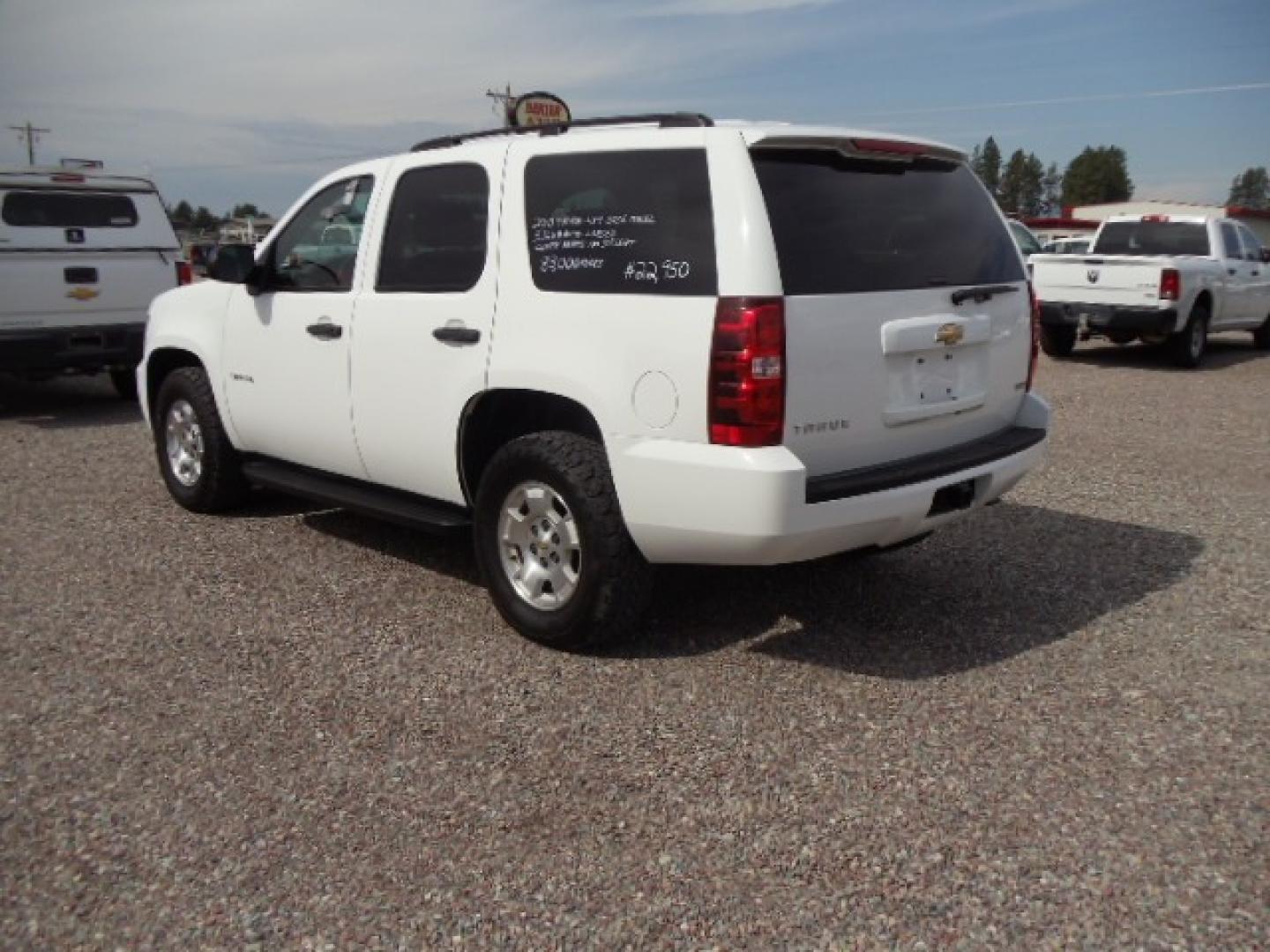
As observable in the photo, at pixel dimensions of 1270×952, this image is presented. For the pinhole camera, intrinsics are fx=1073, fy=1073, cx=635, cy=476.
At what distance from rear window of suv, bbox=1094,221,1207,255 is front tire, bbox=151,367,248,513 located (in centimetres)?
1208

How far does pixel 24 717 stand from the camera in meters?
3.64

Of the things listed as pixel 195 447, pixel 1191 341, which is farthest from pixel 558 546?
pixel 1191 341

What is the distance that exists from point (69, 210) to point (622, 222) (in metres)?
7.57

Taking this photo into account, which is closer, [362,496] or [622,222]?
[622,222]

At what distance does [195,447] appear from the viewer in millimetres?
6062

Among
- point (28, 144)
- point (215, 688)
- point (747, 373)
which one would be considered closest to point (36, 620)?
point (215, 688)

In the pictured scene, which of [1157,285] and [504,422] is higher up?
[1157,285]

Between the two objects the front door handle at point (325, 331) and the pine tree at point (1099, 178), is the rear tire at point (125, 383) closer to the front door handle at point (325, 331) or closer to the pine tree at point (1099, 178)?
the front door handle at point (325, 331)

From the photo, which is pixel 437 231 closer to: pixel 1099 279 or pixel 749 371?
pixel 749 371

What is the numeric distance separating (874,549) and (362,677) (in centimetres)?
199

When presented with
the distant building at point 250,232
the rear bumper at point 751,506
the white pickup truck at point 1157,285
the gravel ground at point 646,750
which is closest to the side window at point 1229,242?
the white pickup truck at point 1157,285

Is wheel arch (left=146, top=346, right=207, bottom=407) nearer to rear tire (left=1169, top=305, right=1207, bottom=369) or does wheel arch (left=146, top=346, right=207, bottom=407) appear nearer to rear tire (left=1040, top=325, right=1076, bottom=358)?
rear tire (left=1040, top=325, right=1076, bottom=358)

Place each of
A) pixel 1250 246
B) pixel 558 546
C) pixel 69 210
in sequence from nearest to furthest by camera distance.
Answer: pixel 558 546 → pixel 69 210 → pixel 1250 246

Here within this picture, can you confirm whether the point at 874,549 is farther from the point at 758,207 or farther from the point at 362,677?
the point at 362,677
